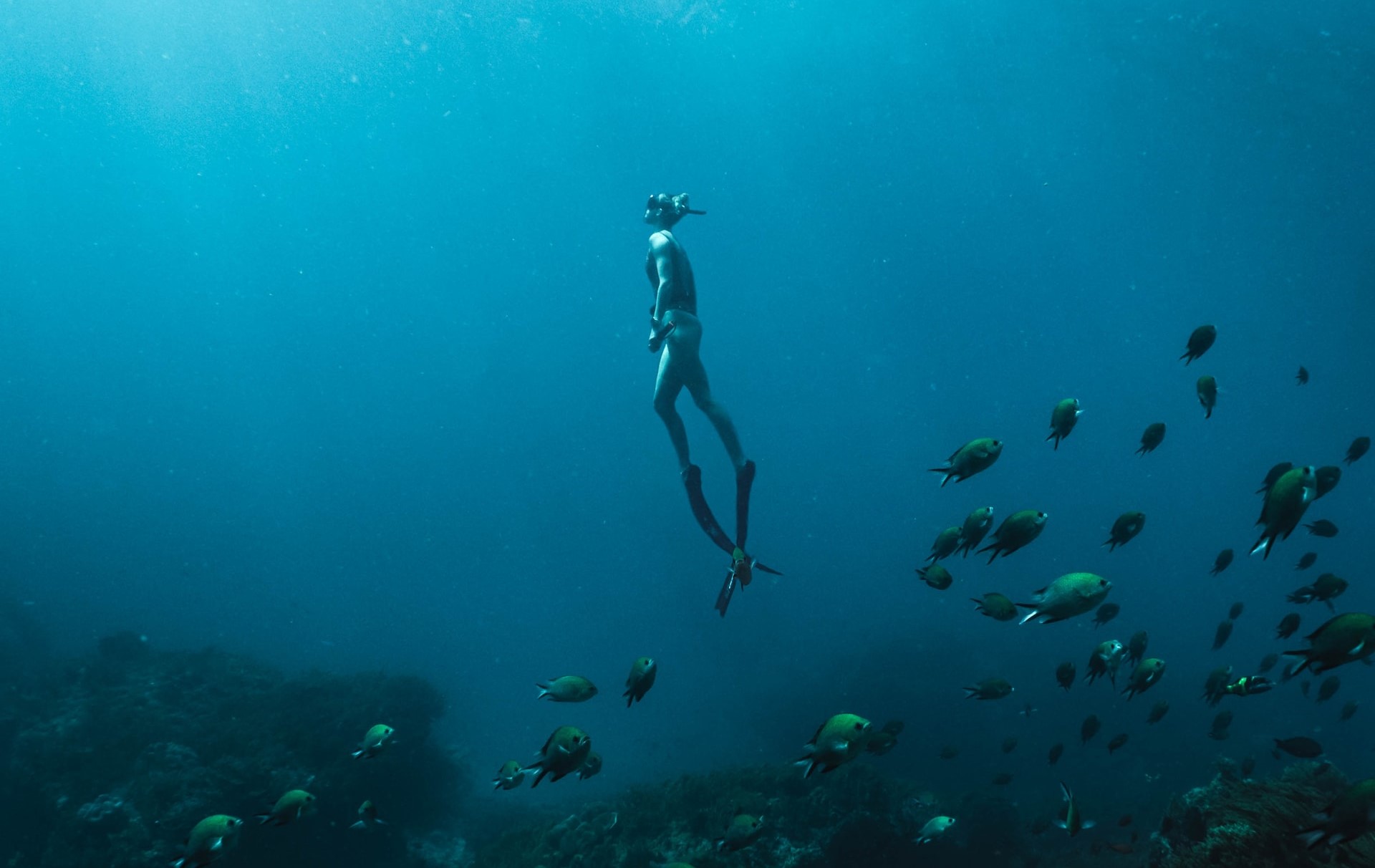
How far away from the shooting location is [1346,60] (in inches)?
1151

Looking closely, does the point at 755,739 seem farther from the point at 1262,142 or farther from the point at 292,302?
the point at 292,302

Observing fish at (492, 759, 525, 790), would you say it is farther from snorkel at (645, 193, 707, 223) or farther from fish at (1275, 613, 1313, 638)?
fish at (1275, 613, 1313, 638)

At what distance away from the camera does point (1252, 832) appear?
5.36 metres

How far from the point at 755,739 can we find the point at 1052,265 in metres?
73.4

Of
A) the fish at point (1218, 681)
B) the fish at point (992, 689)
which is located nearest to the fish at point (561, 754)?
the fish at point (992, 689)

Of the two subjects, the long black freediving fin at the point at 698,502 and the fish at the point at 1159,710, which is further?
the long black freediving fin at the point at 698,502

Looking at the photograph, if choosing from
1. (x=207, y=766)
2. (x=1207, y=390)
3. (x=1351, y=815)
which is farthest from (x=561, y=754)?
(x=207, y=766)

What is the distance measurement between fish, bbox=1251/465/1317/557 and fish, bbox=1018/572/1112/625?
768mm

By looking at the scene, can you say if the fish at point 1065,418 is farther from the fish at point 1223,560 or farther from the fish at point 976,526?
the fish at point 1223,560

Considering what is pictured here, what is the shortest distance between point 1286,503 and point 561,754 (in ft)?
13.3

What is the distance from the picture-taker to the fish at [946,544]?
220 inches

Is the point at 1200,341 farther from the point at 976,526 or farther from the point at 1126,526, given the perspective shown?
the point at 976,526

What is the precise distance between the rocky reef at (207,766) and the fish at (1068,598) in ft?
36.2

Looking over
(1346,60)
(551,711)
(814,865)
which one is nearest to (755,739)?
(814,865)
